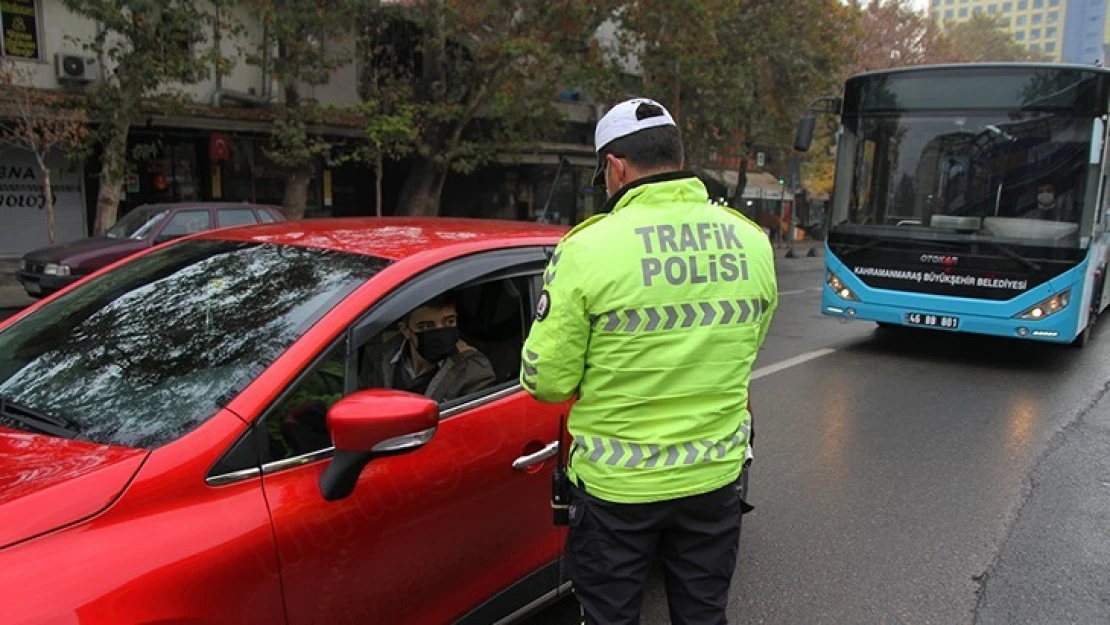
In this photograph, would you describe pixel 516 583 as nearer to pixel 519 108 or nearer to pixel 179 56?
pixel 179 56

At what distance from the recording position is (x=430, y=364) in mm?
2865

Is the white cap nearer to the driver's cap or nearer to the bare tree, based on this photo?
the driver's cap

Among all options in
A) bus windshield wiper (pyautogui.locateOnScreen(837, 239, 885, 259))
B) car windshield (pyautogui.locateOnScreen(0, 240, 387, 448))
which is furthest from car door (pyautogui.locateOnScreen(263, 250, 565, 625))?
bus windshield wiper (pyautogui.locateOnScreen(837, 239, 885, 259))

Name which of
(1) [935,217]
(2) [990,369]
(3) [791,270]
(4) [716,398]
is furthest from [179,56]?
(3) [791,270]

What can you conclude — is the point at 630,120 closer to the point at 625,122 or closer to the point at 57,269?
the point at 625,122

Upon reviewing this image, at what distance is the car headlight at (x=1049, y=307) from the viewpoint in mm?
7418

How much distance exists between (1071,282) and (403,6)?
13.9 meters

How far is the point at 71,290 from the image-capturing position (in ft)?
9.27

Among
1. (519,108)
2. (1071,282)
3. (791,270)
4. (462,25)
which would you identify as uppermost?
(462,25)

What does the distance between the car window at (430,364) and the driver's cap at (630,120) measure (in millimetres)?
841

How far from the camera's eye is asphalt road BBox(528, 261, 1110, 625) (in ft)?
11.1

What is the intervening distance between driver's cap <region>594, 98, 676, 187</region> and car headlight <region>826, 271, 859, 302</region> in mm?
7182

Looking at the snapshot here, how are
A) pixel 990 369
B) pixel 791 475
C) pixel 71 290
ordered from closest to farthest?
pixel 71 290 → pixel 791 475 → pixel 990 369

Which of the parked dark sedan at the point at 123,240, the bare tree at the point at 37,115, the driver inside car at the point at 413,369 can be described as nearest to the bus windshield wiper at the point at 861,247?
the driver inside car at the point at 413,369
